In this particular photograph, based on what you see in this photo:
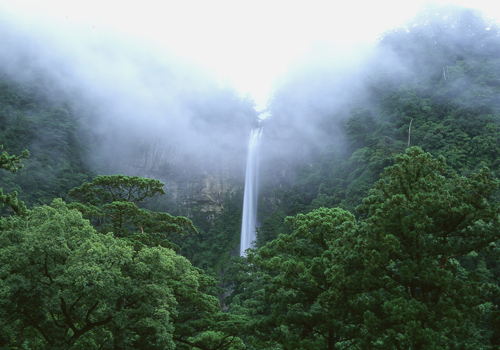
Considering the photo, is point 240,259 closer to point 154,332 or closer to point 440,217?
point 154,332

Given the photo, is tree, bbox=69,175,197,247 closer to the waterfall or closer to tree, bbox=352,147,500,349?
tree, bbox=352,147,500,349

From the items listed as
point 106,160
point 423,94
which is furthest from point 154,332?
point 106,160

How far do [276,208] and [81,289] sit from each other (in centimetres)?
4546

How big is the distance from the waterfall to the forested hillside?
1.25 meters

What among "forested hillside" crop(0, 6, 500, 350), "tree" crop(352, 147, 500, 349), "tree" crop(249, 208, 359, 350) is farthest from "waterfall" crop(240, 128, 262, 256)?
"tree" crop(352, 147, 500, 349)

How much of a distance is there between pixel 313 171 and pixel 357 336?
137 ft

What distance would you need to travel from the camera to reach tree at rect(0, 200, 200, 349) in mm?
10117

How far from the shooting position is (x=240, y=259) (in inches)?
1464

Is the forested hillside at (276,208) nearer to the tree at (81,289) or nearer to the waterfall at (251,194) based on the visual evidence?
the tree at (81,289)

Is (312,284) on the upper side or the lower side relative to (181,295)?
lower

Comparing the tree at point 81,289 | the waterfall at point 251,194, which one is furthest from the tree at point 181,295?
the waterfall at point 251,194

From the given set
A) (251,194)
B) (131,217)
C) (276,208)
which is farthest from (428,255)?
(251,194)

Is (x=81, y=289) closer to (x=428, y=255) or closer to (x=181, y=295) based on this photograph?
(x=181, y=295)

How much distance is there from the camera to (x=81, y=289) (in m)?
9.94
